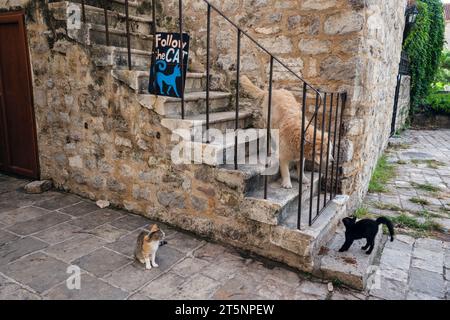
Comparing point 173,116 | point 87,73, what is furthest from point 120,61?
point 173,116

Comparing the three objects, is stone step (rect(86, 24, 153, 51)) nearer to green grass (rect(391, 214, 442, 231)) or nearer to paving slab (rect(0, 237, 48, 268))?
paving slab (rect(0, 237, 48, 268))

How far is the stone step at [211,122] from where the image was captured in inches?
117

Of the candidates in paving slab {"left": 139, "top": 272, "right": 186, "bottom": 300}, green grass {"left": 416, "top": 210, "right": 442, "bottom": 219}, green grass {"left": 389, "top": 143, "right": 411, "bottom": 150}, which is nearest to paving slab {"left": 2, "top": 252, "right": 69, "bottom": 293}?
paving slab {"left": 139, "top": 272, "right": 186, "bottom": 300}

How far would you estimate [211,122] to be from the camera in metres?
3.30

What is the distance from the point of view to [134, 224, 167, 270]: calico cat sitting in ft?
8.17

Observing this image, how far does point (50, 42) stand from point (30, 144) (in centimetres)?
136

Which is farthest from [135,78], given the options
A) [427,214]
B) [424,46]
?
[424,46]

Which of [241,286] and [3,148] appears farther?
[3,148]

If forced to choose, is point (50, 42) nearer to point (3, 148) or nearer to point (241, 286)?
point (3, 148)

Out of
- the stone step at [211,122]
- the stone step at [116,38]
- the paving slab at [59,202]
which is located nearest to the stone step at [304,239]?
the stone step at [211,122]

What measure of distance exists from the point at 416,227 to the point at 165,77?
9.82 feet

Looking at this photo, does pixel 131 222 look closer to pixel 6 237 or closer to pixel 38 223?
pixel 38 223

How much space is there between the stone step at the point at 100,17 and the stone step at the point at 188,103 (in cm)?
127

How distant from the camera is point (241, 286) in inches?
94.1
